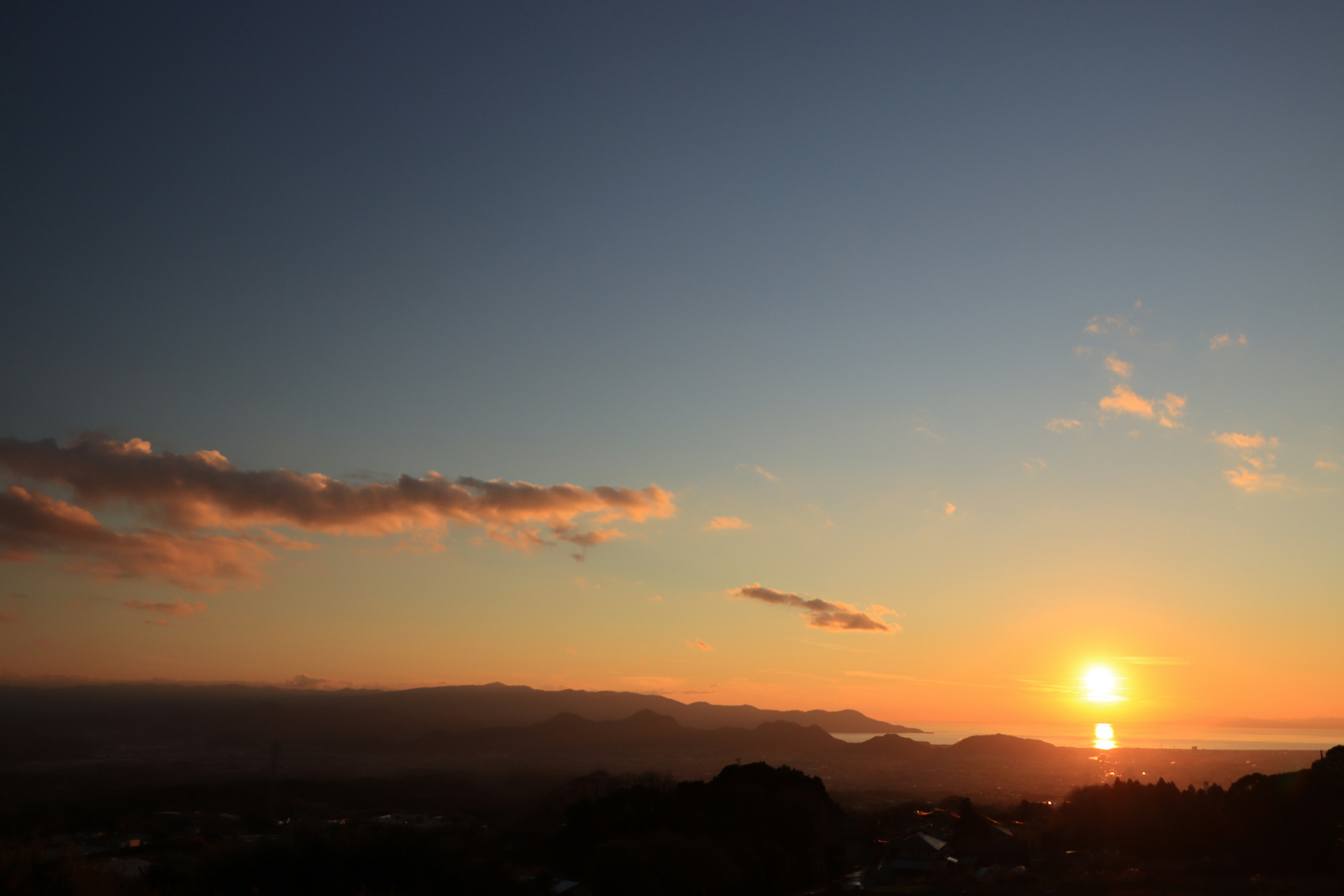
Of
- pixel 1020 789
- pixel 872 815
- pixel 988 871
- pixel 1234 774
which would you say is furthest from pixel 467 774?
pixel 1234 774

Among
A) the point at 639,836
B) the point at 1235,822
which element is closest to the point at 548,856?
the point at 639,836

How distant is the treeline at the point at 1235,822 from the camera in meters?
38.3

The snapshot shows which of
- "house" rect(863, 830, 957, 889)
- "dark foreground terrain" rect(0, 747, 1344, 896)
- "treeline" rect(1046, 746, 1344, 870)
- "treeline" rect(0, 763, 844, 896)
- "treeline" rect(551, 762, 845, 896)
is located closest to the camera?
"treeline" rect(0, 763, 844, 896)

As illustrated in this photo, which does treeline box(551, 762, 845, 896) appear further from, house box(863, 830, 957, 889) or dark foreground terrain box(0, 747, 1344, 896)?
house box(863, 830, 957, 889)

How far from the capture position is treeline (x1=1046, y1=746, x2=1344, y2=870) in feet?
126

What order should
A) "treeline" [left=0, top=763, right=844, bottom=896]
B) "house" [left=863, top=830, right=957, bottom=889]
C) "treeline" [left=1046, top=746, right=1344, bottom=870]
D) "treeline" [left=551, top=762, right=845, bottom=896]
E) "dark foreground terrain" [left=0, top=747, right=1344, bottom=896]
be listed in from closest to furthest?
"treeline" [left=0, top=763, right=844, bottom=896], "dark foreground terrain" [left=0, top=747, right=1344, bottom=896], "treeline" [left=551, top=762, right=845, bottom=896], "treeline" [left=1046, top=746, right=1344, bottom=870], "house" [left=863, top=830, right=957, bottom=889]

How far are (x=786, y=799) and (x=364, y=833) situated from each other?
25405 millimetres

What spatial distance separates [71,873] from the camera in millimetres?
20828

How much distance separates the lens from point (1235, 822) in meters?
41.9

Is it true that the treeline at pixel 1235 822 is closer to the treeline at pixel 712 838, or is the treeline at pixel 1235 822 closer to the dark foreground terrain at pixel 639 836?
the dark foreground terrain at pixel 639 836

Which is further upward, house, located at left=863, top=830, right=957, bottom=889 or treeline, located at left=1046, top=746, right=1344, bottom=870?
treeline, located at left=1046, top=746, right=1344, bottom=870

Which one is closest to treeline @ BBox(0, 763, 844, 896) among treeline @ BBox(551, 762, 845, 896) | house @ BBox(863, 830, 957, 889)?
treeline @ BBox(551, 762, 845, 896)

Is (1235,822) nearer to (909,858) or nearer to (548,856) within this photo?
(909,858)

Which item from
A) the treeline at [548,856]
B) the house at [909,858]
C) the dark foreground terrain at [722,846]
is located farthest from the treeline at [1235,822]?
the treeline at [548,856]
